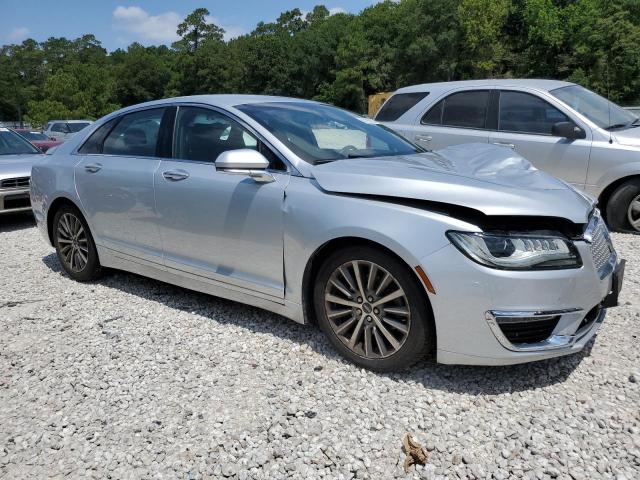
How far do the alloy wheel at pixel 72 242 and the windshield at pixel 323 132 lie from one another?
2095mm

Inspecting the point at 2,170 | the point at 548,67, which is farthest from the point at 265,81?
the point at 2,170

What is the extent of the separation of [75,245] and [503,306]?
3893 mm

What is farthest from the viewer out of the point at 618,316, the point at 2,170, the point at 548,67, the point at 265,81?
the point at 265,81

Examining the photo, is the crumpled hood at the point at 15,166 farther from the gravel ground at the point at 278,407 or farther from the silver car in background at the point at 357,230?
the gravel ground at the point at 278,407

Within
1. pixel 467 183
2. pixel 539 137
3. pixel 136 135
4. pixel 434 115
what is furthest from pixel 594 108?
pixel 136 135

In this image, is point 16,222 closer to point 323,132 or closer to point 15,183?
point 15,183

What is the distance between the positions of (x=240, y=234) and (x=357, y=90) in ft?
193

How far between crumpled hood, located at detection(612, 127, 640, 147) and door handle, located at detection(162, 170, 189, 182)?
15.5 ft

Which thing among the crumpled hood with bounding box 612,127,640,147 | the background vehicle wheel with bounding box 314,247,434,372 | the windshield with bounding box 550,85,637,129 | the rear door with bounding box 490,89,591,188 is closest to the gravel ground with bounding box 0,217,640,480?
the background vehicle wheel with bounding box 314,247,434,372

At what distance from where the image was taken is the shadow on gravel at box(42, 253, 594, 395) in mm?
2910

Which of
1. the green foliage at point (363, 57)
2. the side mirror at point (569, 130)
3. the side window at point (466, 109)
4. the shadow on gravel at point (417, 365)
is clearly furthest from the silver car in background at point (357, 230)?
the green foliage at point (363, 57)

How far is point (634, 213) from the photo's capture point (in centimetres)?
586

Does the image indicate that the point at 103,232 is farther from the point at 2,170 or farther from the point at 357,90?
the point at 357,90

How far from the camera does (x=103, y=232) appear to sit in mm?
4504
